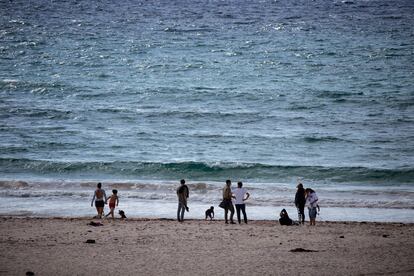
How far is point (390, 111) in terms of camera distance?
39.1 m

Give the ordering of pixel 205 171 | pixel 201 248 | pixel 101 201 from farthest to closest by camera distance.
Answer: pixel 205 171 → pixel 101 201 → pixel 201 248

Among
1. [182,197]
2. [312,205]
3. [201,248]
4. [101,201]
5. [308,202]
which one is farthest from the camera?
[101,201]

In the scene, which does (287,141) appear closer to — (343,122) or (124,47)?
(343,122)

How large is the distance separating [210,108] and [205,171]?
12826 millimetres

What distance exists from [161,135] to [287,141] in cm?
670

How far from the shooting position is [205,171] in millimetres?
28531

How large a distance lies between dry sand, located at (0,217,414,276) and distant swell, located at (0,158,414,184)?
8.32 meters

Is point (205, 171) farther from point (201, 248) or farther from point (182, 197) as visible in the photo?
point (201, 248)

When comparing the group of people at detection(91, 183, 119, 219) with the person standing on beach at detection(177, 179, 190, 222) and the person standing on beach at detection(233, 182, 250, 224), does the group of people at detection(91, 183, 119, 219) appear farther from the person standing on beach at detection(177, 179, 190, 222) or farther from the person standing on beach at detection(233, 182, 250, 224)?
the person standing on beach at detection(233, 182, 250, 224)

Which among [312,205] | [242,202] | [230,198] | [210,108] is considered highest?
[210,108]

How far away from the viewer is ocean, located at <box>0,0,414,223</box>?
990 inches

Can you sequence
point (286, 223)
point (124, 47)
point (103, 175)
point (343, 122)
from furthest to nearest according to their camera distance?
point (124, 47), point (343, 122), point (103, 175), point (286, 223)

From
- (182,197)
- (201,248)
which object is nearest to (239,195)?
(182,197)

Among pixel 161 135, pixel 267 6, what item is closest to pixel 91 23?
pixel 267 6
